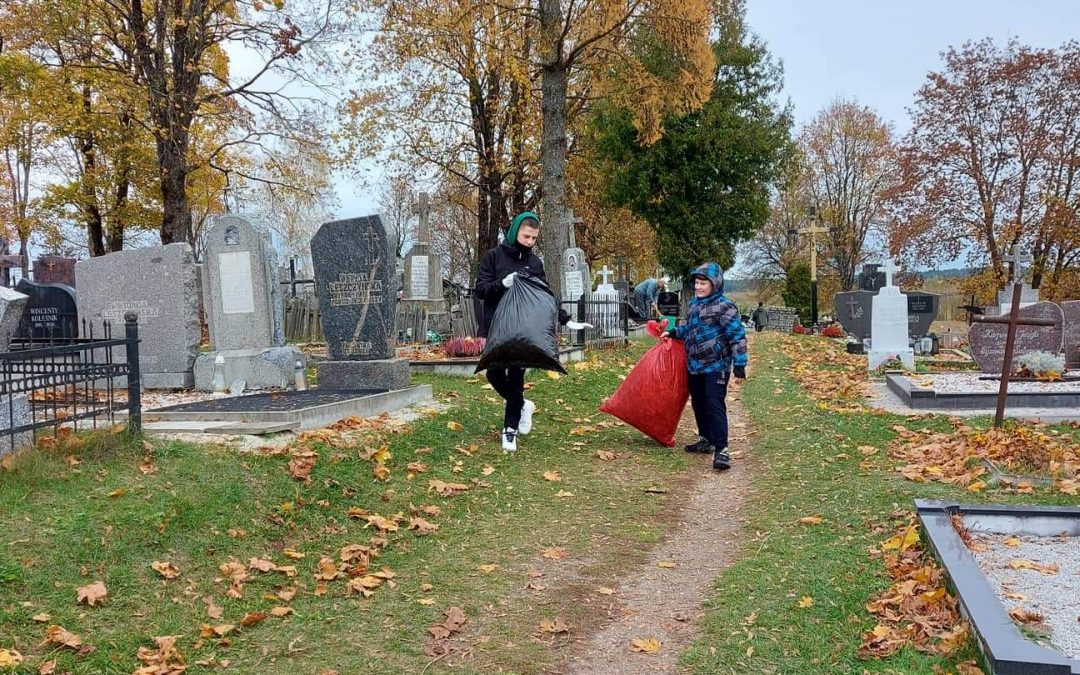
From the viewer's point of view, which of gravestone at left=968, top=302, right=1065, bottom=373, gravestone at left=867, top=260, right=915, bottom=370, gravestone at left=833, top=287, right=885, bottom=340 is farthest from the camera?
gravestone at left=833, top=287, right=885, bottom=340

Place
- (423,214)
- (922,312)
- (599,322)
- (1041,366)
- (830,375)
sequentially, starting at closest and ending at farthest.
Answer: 1. (1041,366)
2. (830,375)
3. (599,322)
4. (922,312)
5. (423,214)

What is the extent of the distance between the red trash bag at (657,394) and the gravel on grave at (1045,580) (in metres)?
3.27

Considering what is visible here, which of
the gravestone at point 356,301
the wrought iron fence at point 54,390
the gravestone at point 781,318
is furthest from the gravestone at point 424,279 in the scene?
the gravestone at point 781,318

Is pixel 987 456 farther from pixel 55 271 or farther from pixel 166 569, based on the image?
pixel 55 271

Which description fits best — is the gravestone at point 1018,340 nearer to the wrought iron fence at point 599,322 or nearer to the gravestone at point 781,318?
the wrought iron fence at point 599,322

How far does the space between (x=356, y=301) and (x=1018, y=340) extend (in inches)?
357

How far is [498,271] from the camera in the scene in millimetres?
7008

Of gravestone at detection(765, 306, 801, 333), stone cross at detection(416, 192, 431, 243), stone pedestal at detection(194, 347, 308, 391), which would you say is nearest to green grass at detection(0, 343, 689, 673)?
stone pedestal at detection(194, 347, 308, 391)

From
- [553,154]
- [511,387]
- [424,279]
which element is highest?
[553,154]

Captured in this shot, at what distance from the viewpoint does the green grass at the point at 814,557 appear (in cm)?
337

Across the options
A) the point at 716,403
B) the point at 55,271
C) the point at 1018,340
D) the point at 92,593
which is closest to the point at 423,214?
the point at 55,271

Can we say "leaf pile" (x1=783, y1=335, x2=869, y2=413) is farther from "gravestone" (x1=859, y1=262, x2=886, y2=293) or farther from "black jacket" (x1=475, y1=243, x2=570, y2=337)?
"black jacket" (x1=475, y1=243, x2=570, y2=337)

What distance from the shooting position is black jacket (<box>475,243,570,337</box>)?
6953mm

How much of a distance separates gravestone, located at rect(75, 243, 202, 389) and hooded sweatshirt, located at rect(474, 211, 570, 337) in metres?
5.16
